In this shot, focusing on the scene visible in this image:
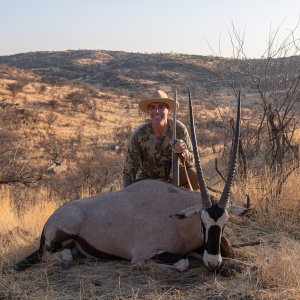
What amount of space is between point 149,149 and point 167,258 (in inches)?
76.3

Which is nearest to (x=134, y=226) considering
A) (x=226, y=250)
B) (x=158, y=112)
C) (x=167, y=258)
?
(x=167, y=258)

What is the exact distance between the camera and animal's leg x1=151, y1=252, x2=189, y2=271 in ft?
13.5

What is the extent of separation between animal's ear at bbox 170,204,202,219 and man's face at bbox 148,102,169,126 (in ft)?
5.62

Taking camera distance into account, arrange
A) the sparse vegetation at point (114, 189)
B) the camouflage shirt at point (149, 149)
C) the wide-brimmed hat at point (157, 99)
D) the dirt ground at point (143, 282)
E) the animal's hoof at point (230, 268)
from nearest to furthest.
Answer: the dirt ground at point (143, 282) → the sparse vegetation at point (114, 189) → the animal's hoof at point (230, 268) → the wide-brimmed hat at point (157, 99) → the camouflage shirt at point (149, 149)

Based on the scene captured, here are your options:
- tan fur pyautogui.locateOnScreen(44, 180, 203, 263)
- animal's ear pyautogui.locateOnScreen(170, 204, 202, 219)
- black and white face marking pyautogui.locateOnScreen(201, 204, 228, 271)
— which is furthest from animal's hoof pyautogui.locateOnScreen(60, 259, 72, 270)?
black and white face marking pyautogui.locateOnScreen(201, 204, 228, 271)

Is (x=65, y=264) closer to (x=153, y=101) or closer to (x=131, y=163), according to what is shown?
(x=131, y=163)

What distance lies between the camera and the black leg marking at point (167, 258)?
13.6 ft

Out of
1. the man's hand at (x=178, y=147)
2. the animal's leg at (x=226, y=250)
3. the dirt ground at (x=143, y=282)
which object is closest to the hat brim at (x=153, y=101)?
the man's hand at (x=178, y=147)

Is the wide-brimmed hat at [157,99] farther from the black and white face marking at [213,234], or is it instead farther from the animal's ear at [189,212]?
the black and white face marking at [213,234]

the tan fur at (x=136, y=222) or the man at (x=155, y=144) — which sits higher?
the man at (x=155, y=144)

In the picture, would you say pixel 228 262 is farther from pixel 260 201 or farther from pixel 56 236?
pixel 260 201

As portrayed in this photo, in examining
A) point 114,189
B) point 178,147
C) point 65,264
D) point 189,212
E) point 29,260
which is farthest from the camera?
point 114,189

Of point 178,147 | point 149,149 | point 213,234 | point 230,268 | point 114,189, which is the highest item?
point 178,147

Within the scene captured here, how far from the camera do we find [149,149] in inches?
231
